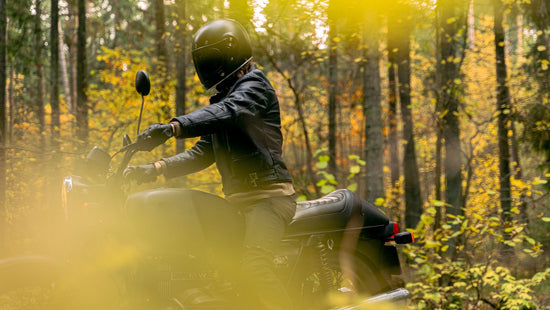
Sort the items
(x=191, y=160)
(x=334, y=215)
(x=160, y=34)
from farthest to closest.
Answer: (x=160, y=34) → (x=191, y=160) → (x=334, y=215)

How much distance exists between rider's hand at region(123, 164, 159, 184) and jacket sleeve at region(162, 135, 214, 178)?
7.7 inches

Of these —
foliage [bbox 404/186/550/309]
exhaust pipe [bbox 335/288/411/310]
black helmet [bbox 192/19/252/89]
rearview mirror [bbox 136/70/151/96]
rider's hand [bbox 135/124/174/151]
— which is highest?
black helmet [bbox 192/19/252/89]

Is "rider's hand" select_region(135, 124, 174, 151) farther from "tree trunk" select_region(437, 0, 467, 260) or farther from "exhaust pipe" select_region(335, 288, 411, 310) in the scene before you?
"tree trunk" select_region(437, 0, 467, 260)

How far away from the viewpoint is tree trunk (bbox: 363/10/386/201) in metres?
7.31

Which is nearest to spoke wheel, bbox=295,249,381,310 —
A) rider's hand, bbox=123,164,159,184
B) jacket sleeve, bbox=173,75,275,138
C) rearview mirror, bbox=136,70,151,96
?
jacket sleeve, bbox=173,75,275,138

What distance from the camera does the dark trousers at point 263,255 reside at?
3051 millimetres

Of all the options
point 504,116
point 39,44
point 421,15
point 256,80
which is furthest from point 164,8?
point 256,80

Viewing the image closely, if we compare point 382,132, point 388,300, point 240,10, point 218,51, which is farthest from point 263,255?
point 382,132

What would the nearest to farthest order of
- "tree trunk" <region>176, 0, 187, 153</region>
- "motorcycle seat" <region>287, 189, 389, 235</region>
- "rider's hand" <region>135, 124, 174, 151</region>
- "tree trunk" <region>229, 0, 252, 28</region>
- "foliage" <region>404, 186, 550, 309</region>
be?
"rider's hand" <region>135, 124, 174, 151</region> → "motorcycle seat" <region>287, 189, 389, 235</region> → "foliage" <region>404, 186, 550, 309</region> → "tree trunk" <region>229, 0, 252, 28</region> → "tree trunk" <region>176, 0, 187, 153</region>

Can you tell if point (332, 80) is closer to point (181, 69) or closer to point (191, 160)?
point (181, 69)

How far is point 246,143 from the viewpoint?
10.8ft

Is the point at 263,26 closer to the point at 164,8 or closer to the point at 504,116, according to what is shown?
the point at 504,116

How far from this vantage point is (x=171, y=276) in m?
2.98

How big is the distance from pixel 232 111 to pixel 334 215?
987mm
